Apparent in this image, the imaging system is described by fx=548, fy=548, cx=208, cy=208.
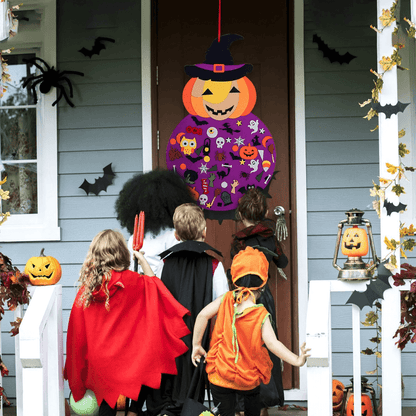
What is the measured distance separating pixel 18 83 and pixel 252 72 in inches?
79.5

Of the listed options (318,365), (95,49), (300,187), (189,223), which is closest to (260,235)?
(300,187)

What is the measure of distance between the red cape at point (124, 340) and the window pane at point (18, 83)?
7.69 feet

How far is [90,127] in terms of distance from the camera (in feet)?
15.2

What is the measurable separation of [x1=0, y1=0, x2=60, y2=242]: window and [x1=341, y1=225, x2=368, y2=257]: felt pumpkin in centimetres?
245

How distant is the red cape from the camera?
3.06 m

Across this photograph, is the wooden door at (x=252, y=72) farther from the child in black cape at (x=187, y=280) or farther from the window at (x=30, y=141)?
the child in black cape at (x=187, y=280)

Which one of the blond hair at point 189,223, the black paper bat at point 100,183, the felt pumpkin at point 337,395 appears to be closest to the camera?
the blond hair at point 189,223

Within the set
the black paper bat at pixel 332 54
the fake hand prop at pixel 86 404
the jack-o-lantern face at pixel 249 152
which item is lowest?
the fake hand prop at pixel 86 404

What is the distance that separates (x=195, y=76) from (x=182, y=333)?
1817mm

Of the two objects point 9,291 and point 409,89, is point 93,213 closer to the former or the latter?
point 9,291

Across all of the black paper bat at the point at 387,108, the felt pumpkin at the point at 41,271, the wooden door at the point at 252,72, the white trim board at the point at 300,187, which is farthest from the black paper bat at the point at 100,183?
the black paper bat at the point at 387,108

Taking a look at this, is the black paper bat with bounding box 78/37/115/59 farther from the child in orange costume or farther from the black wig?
the child in orange costume

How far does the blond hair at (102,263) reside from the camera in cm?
301

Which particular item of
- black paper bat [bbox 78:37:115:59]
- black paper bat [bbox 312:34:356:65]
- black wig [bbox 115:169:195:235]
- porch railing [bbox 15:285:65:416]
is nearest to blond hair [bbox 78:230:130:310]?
porch railing [bbox 15:285:65:416]
